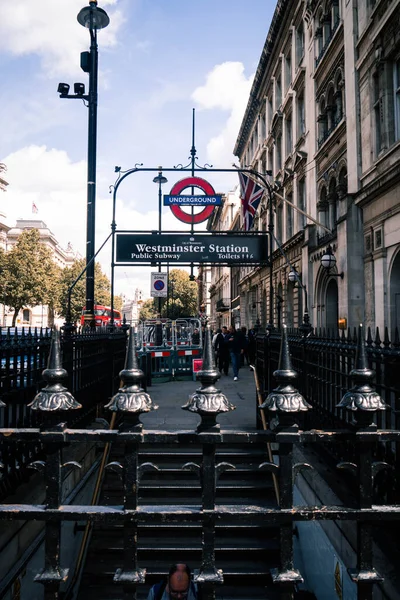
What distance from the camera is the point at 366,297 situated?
14.2m

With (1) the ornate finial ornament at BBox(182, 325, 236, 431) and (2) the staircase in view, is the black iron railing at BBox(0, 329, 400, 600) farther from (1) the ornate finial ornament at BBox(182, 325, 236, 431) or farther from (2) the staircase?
(2) the staircase

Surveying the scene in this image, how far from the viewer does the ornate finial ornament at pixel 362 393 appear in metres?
1.82

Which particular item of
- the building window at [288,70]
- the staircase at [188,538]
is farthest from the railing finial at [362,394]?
the building window at [288,70]

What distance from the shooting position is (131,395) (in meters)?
1.86

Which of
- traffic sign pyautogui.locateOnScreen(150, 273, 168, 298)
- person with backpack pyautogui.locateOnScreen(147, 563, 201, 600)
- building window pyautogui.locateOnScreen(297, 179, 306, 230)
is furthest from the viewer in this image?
building window pyautogui.locateOnScreen(297, 179, 306, 230)

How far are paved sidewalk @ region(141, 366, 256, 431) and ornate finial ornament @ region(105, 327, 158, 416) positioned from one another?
4.11 metres

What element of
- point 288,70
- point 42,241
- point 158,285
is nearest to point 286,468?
point 158,285

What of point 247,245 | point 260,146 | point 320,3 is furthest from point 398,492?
point 260,146

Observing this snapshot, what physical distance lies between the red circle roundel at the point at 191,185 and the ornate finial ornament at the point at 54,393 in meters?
8.87

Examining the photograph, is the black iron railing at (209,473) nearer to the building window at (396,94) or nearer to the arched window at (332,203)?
the building window at (396,94)

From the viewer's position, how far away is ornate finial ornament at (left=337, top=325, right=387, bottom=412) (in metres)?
1.82

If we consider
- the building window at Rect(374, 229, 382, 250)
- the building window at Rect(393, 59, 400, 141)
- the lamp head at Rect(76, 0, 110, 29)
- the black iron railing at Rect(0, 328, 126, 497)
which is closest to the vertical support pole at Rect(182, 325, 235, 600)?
the black iron railing at Rect(0, 328, 126, 497)

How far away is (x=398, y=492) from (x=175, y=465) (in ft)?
12.4

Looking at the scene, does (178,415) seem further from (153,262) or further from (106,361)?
(153,262)
